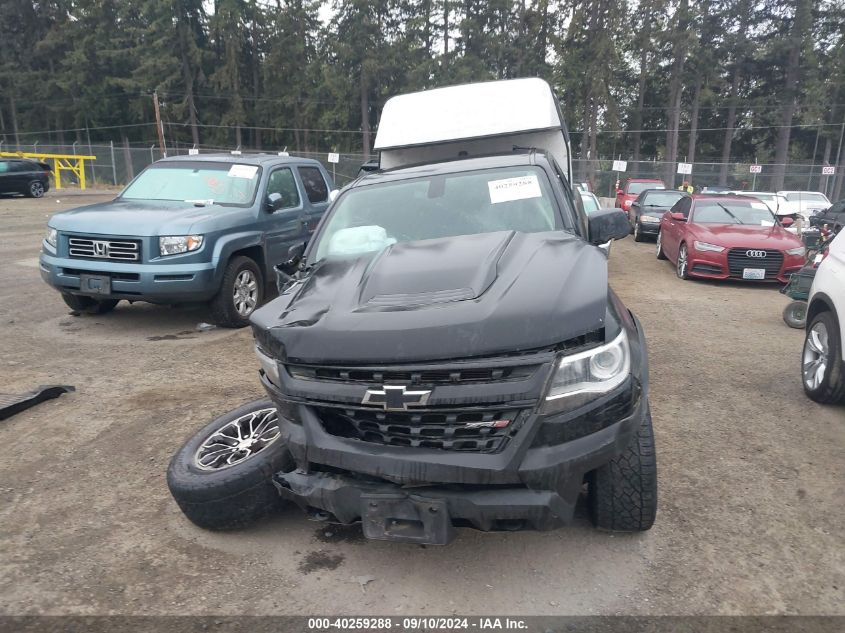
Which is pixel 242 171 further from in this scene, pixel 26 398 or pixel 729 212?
pixel 729 212

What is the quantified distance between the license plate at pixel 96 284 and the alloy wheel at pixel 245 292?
127cm

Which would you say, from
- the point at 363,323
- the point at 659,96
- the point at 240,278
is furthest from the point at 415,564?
the point at 659,96

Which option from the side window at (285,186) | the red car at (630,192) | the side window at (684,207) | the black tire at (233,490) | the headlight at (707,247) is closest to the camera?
the black tire at (233,490)

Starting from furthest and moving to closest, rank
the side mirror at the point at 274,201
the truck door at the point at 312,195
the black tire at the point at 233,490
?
the truck door at the point at 312,195 < the side mirror at the point at 274,201 < the black tire at the point at 233,490

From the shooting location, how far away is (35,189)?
85.0ft

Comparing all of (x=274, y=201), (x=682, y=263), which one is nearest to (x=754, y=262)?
(x=682, y=263)

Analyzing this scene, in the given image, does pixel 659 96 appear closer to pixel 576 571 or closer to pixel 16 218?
pixel 16 218

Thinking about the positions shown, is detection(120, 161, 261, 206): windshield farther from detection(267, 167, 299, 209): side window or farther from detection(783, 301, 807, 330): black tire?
detection(783, 301, 807, 330): black tire

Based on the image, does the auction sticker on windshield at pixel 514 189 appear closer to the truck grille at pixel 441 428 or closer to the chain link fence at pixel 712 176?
the truck grille at pixel 441 428

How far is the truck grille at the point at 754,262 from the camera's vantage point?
409 inches

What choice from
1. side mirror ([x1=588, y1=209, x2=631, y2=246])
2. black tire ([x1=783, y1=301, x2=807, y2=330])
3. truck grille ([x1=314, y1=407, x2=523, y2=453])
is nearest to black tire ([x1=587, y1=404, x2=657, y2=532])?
truck grille ([x1=314, y1=407, x2=523, y2=453])

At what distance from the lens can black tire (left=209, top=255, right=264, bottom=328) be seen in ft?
23.0

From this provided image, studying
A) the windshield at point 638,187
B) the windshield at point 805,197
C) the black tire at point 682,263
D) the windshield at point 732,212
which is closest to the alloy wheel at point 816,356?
the black tire at point 682,263

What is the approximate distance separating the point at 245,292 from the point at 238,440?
4.09 meters
